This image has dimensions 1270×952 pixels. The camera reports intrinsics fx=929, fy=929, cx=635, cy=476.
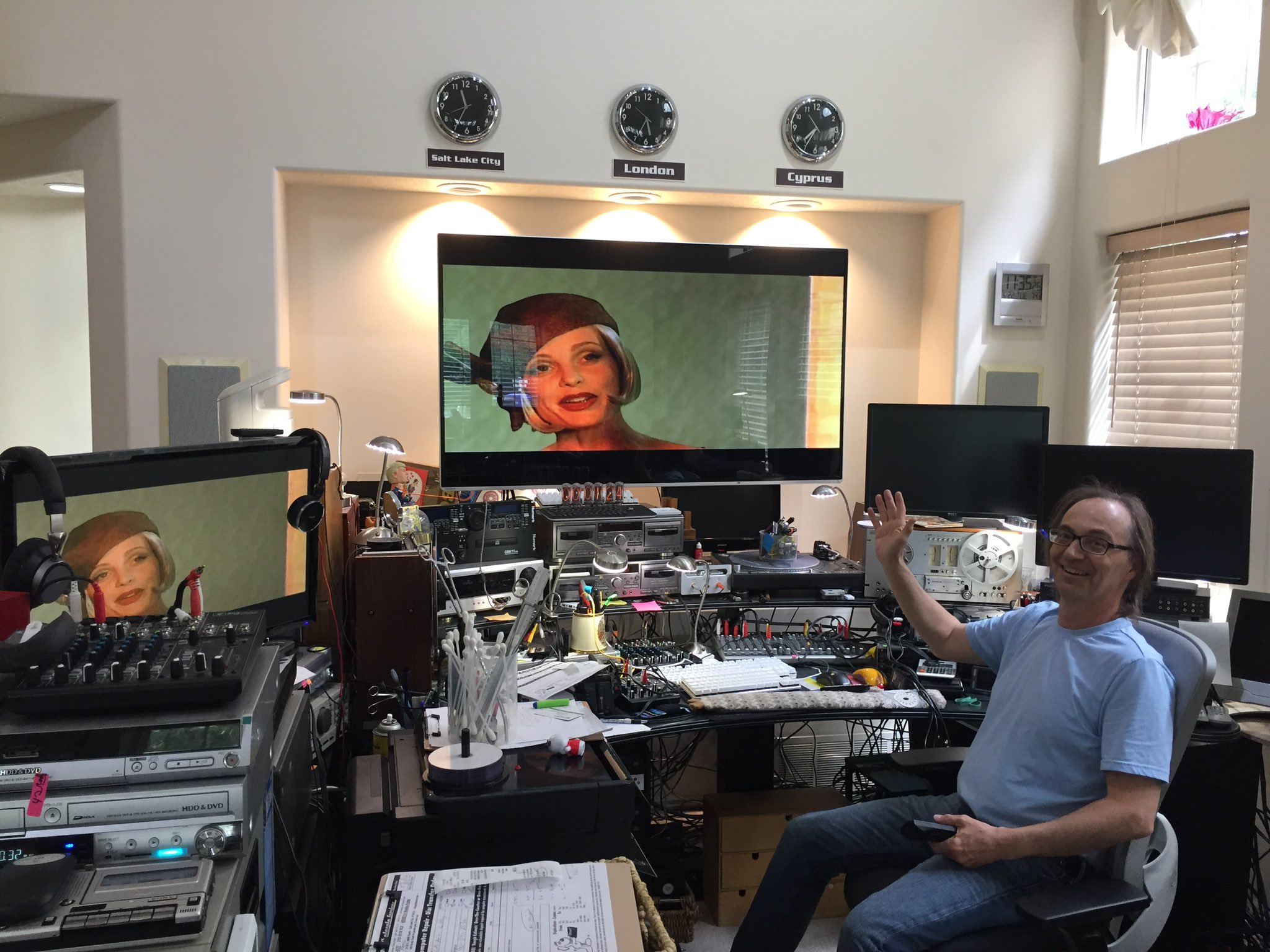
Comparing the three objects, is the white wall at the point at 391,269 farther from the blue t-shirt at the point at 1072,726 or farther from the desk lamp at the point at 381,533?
the blue t-shirt at the point at 1072,726

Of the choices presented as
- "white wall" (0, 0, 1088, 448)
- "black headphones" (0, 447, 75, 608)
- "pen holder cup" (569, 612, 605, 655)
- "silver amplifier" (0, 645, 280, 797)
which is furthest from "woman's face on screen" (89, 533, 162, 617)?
"white wall" (0, 0, 1088, 448)

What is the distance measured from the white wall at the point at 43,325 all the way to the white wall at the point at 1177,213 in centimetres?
456

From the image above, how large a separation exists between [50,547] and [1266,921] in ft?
10.1

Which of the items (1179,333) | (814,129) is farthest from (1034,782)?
(814,129)

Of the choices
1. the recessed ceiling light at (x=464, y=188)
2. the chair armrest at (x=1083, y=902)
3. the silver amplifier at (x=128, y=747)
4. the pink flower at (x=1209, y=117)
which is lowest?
the chair armrest at (x=1083, y=902)

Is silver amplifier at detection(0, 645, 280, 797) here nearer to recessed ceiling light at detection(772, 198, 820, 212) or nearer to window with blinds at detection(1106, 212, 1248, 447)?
recessed ceiling light at detection(772, 198, 820, 212)

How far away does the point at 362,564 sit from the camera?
2516mm

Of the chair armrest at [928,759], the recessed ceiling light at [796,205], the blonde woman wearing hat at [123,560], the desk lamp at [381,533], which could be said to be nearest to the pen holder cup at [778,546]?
the chair armrest at [928,759]

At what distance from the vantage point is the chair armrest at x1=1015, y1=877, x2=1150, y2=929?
1624 mm

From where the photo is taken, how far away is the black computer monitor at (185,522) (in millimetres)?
1514

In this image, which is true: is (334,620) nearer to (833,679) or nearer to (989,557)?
(833,679)

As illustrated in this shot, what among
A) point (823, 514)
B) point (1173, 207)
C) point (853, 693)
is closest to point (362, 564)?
point (853, 693)

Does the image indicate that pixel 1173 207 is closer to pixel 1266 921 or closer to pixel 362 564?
pixel 1266 921

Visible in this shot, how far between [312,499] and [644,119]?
2115 mm
